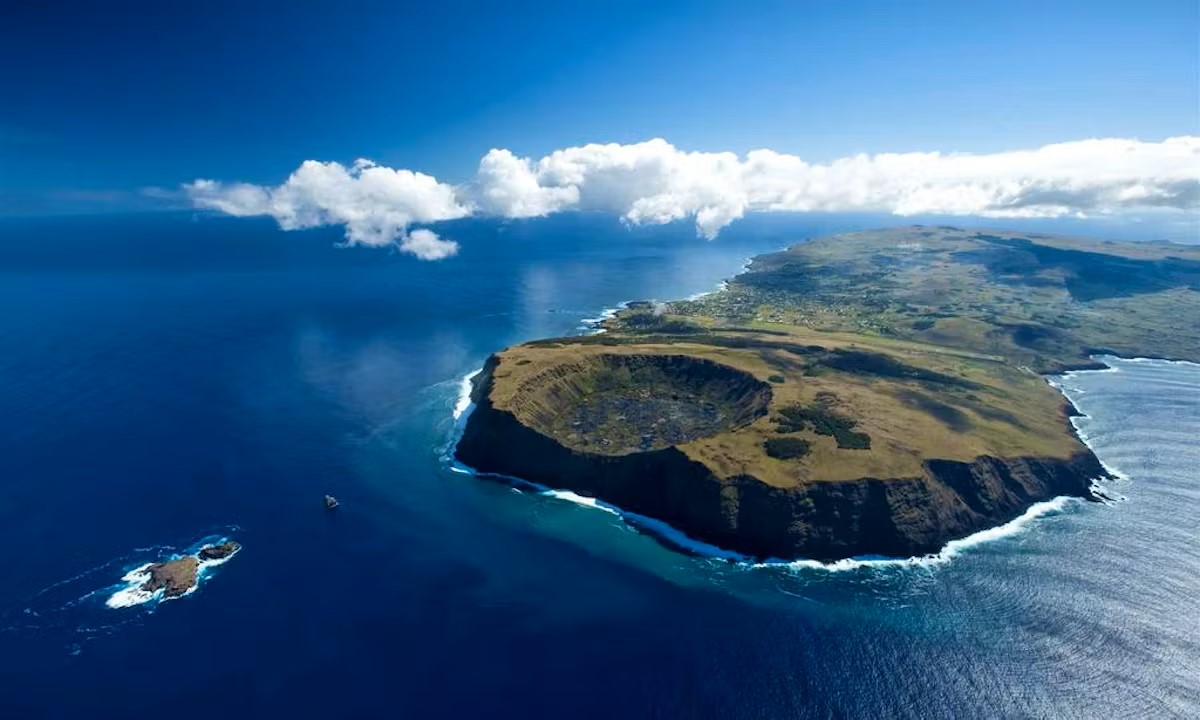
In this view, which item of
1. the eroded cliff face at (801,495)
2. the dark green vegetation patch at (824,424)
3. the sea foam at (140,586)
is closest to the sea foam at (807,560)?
the eroded cliff face at (801,495)

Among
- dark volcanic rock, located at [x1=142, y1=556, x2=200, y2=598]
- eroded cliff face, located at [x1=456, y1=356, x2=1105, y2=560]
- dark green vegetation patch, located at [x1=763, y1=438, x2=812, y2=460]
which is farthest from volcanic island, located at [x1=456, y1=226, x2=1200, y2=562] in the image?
dark volcanic rock, located at [x1=142, y1=556, x2=200, y2=598]

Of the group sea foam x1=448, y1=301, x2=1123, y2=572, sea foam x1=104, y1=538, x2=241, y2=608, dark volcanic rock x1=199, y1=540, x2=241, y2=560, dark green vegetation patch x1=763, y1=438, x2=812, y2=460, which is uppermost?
dark green vegetation patch x1=763, y1=438, x2=812, y2=460

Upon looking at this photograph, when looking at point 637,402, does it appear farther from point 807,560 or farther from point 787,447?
point 807,560

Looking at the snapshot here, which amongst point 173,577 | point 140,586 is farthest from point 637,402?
point 140,586

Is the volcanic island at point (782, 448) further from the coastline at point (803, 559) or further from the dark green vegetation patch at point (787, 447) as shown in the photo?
the coastline at point (803, 559)

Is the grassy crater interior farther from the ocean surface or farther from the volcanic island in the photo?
the ocean surface

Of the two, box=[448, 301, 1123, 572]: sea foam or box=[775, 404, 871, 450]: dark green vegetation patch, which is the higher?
box=[775, 404, 871, 450]: dark green vegetation patch

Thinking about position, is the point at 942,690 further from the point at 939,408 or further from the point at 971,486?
the point at 939,408

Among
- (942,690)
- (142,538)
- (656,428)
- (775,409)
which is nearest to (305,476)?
(142,538)
